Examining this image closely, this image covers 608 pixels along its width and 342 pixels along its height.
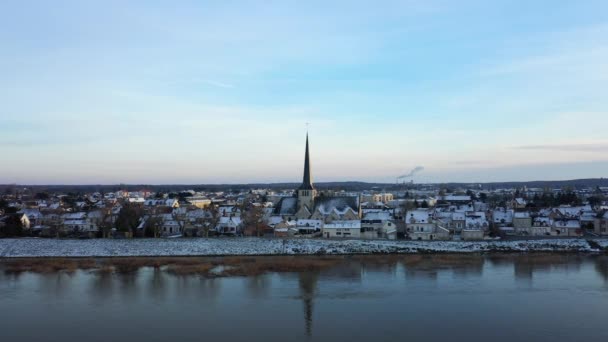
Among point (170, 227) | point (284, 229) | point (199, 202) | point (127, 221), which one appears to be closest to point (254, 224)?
point (284, 229)

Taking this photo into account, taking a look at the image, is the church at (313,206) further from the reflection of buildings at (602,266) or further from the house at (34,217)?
the house at (34,217)

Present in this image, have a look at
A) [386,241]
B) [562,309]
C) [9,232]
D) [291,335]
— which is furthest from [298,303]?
[9,232]

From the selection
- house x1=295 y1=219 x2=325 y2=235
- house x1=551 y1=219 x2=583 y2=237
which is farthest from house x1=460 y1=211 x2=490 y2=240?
house x1=295 y1=219 x2=325 y2=235

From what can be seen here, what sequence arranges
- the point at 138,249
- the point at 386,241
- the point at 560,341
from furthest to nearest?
the point at 386,241, the point at 138,249, the point at 560,341

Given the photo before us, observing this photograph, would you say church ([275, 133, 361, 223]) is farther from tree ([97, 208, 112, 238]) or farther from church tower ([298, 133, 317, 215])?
tree ([97, 208, 112, 238])

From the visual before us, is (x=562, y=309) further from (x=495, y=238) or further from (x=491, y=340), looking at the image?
(x=495, y=238)

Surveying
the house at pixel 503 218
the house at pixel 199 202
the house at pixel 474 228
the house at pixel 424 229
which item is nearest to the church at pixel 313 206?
the house at pixel 424 229
